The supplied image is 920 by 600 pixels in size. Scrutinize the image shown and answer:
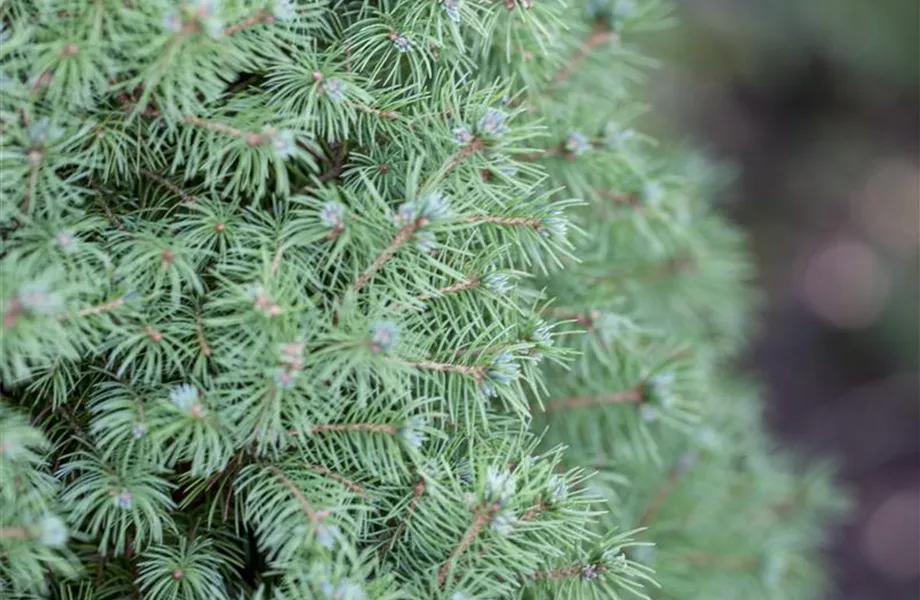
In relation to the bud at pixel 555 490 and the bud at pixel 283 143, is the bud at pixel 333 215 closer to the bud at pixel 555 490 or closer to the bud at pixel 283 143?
the bud at pixel 283 143

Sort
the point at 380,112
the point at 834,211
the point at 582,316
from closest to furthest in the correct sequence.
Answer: the point at 380,112 → the point at 582,316 → the point at 834,211

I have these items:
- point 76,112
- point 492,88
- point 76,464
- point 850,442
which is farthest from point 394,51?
point 850,442

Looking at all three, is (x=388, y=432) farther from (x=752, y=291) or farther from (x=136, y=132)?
(x=752, y=291)

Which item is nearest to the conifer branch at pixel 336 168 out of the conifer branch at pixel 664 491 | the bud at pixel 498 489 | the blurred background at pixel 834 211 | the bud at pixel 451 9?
the bud at pixel 451 9

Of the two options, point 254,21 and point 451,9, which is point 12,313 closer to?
point 254,21

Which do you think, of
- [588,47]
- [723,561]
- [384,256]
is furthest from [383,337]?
[723,561]

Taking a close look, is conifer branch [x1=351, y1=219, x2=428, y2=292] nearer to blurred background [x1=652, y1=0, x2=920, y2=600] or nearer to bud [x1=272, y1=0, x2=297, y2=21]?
bud [x1=272, y1=0, x2=297, y2=21]
